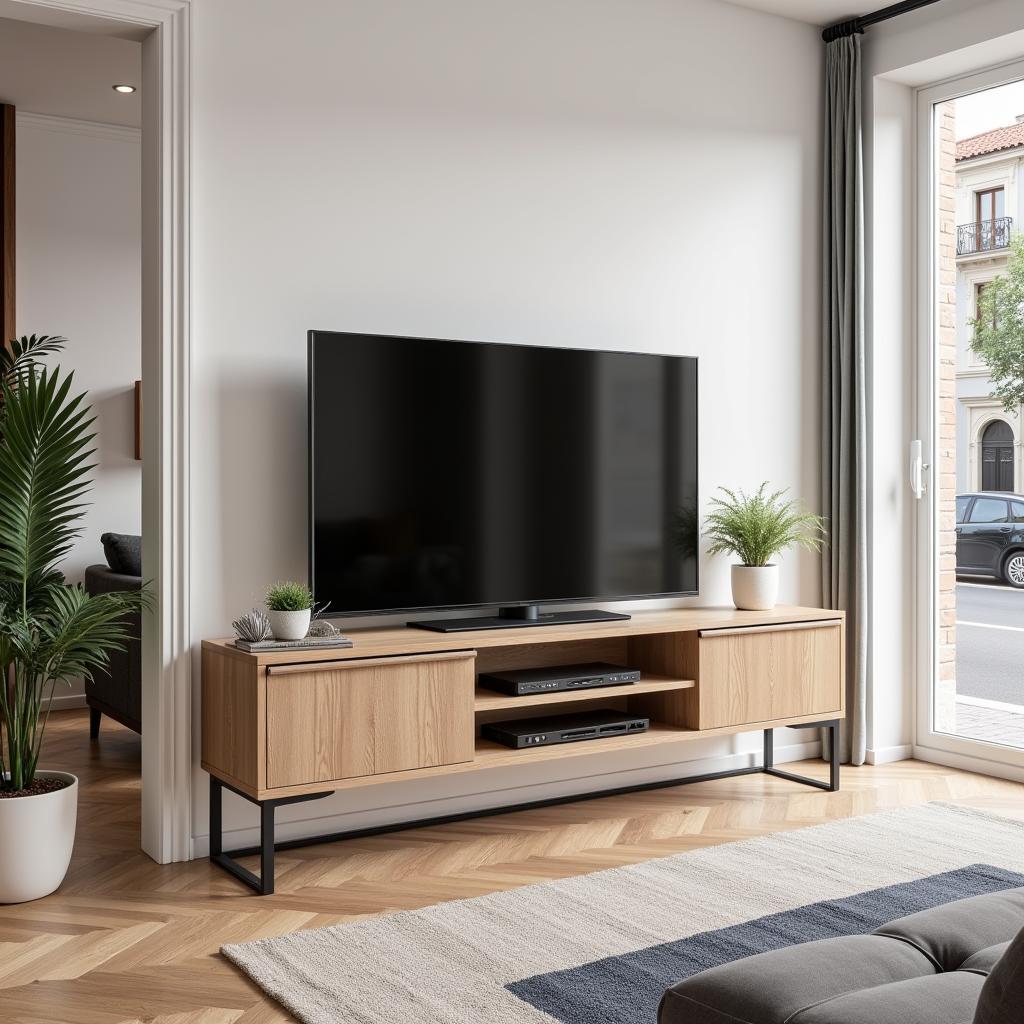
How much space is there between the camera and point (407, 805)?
12.0ft

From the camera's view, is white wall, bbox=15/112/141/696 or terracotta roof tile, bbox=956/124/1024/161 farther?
white wall, bbox=15/112/141/696

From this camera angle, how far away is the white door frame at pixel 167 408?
324cm

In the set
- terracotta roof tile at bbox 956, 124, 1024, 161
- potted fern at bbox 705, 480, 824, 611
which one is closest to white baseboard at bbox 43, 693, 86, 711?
potted fern at bbox 705, 480, 824, 611

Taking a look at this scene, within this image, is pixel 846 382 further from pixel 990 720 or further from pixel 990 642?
pixel 990 720

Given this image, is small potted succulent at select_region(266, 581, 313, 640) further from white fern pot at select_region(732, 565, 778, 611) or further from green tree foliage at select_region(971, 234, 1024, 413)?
green tree foliage at select_region(971, 234, 1024, 413)

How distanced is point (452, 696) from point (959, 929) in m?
1.84

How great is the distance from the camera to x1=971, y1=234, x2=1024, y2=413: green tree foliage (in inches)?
170

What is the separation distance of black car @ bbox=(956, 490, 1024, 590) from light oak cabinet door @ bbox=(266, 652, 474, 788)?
2.25 metres

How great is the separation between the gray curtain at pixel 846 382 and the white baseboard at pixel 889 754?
7 cm

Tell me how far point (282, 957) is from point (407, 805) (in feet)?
3.59

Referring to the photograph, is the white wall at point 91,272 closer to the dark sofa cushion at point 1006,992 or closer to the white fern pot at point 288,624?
the white fern pot at point 288,624

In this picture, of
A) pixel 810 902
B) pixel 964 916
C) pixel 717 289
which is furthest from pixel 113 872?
pixel 717 289

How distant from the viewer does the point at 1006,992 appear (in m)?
1.11

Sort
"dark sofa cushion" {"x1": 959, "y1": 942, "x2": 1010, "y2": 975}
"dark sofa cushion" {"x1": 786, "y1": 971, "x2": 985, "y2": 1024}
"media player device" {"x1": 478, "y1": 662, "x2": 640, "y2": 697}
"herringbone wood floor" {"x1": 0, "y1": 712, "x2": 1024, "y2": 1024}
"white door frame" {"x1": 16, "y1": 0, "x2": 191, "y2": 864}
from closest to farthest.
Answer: "dark sofa cushion" {"x1": 786, "y1": 971, "x2": 985, "y2": 1024} → "dark sofa cushion" {"x1": 959, "y1": 942, "x2": 1010, "y2": 975} → "herringbone wood floor" {"x1": 0, "y1": 712, "x2": 1024, "y2": 1024} → "white door frame" {"x1": 16, "y1": 0, "x2": 191, "y2": 864} → "media player device" {"x1": 478, "y1": 662, "x2": 640, "y2": 697}
